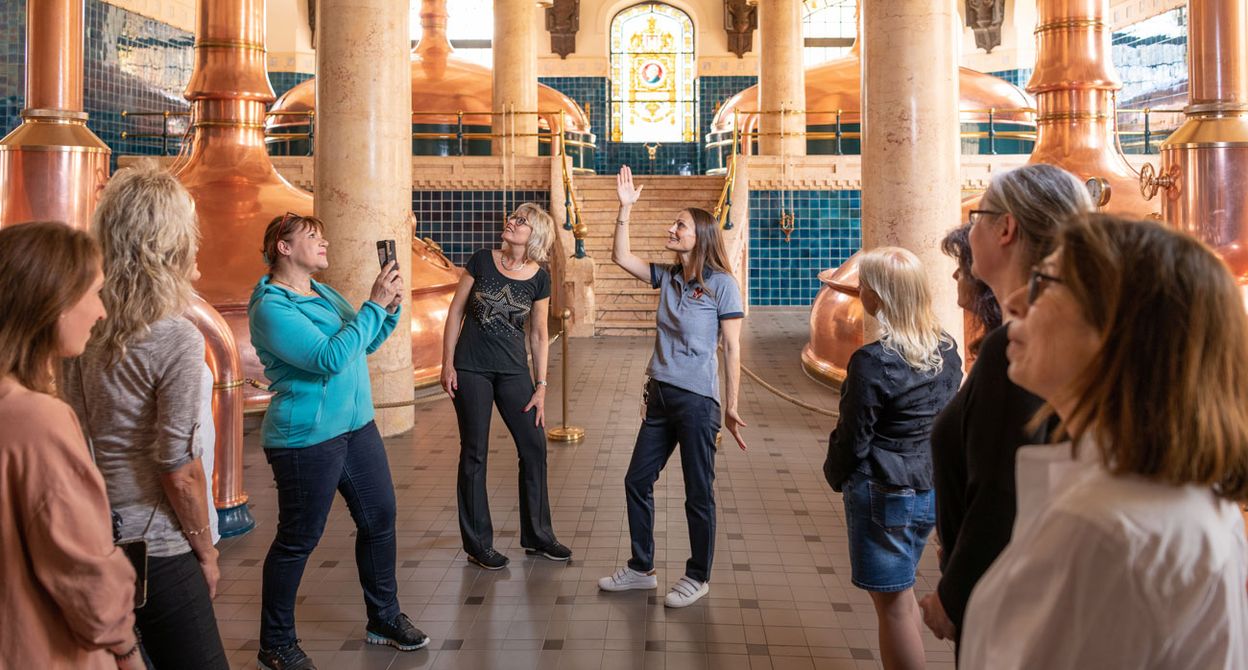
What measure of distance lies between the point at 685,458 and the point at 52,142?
4.57 metres

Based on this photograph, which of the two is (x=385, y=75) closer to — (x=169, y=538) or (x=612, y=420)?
(x=612, y=420)

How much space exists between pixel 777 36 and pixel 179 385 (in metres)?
15.3

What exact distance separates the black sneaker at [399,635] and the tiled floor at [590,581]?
4 cm

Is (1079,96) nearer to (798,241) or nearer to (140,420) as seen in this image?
(798,241)

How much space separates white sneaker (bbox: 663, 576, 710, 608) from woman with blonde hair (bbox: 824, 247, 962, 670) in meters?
1.12

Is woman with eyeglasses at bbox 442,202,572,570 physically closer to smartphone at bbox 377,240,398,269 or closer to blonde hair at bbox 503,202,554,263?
blonde hair at bbox 503,202,554,263

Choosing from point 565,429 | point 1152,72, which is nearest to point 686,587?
point 565,429

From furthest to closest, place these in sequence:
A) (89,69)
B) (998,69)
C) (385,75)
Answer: (998,69), (89,69), (385,75)

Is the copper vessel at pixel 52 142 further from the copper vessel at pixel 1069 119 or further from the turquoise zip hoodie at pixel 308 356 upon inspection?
the copper vessel at pixel 1069 119

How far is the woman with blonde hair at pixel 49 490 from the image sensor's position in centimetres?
163

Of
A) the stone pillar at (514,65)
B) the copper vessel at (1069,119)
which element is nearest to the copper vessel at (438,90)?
the stone pillar at (514,65)

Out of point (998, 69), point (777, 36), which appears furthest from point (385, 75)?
point (998, 69)

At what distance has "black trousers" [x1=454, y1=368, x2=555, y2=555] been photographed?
4340 millimetres

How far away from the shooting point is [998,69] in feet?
70.5
